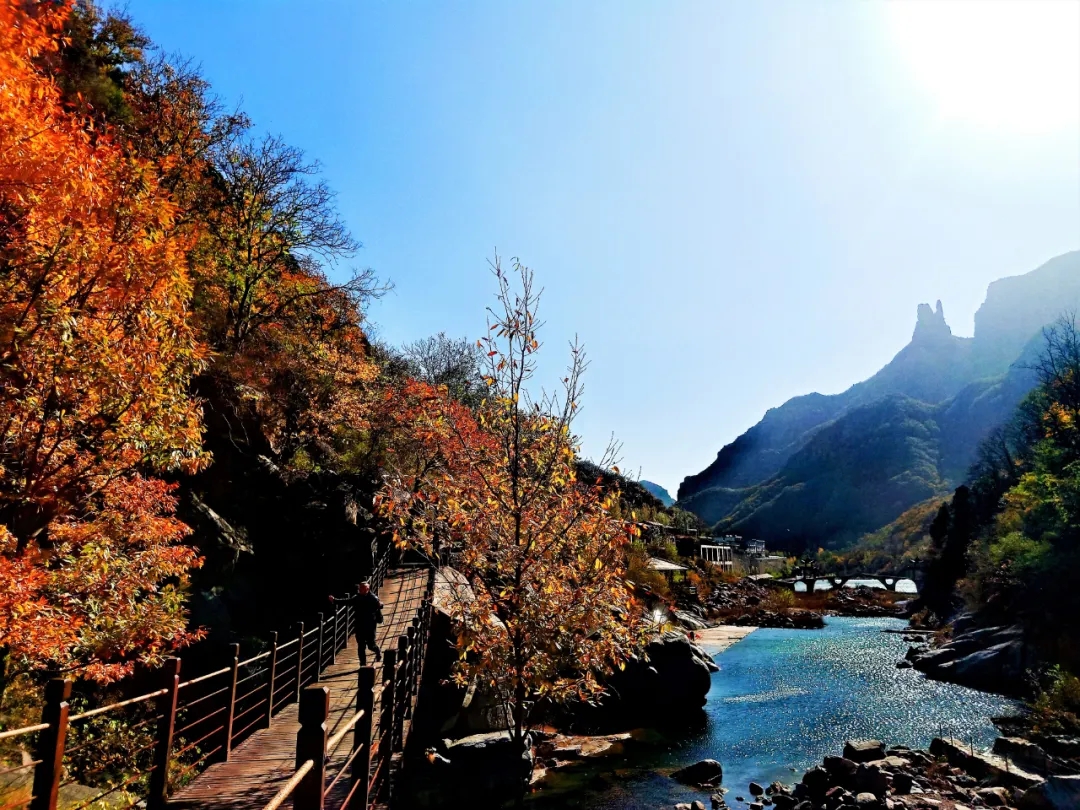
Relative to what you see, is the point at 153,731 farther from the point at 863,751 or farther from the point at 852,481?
the point at 852,481

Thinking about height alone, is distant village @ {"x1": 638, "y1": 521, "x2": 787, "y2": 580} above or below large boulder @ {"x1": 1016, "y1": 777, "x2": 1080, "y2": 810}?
above

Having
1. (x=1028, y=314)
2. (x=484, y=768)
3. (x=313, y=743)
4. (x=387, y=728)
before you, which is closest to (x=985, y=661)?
(x=484, y=768)

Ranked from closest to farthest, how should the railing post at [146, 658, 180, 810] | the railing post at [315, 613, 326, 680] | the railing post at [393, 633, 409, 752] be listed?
the railing post at [146, 658, 180, 810] < the railing post at [393, 633, 409, 752] < the railing post at [315, 613, 326, 680]

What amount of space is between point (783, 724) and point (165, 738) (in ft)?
59.5

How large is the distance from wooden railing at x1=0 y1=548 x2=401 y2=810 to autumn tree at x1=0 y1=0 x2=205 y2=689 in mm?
1204

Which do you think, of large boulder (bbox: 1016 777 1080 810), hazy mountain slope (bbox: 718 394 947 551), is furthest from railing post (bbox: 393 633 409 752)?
hazy mountain slope (bbox: 718 394 947 551)

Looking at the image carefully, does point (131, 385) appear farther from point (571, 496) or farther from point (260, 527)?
point (260, 527)

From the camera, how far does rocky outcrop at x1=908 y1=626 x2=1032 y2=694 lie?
2247 centimetres

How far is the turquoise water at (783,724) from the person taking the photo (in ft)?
45.2

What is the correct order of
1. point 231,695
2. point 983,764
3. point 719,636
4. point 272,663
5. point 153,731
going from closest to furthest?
point 231,695 → point 272,663 → point 153,731 → point 983,764 → point 719,636

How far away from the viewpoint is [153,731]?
40.8 feet

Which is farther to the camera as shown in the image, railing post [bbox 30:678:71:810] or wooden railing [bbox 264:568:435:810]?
railing post [bbox 30:678:71:810]

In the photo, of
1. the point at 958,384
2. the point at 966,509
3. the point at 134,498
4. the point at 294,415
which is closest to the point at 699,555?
the point at 966,509

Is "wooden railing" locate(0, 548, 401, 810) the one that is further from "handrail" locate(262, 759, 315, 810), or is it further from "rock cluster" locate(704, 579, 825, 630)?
"rock cluster" locate(704, 579, 825, 630)
